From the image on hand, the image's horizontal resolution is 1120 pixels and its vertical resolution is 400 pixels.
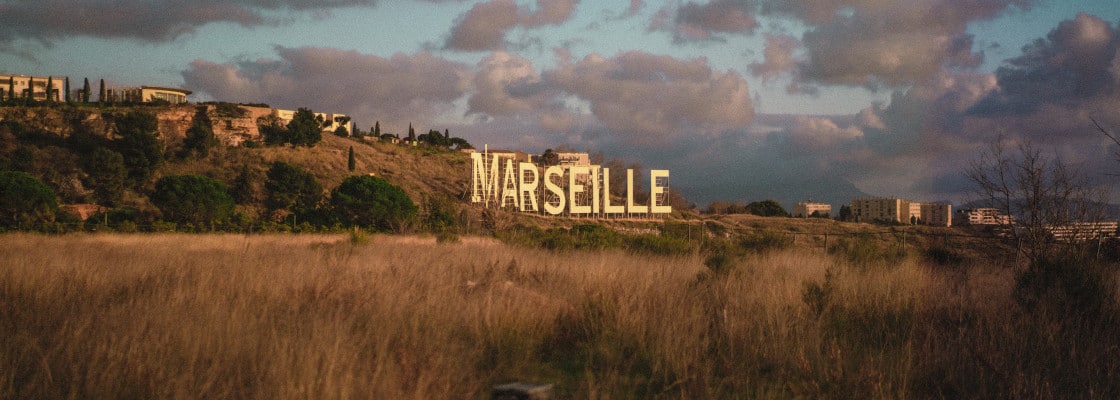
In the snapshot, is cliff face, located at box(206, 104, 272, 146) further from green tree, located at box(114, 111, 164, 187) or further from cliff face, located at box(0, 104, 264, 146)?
green tree, located at box(114, 111, 164, 187)

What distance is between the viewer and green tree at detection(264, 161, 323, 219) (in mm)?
60375

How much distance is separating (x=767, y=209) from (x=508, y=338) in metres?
89.6

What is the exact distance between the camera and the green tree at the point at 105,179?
56.3m

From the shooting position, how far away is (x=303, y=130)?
8106cm

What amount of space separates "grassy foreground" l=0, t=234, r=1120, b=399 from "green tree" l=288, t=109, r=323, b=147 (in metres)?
74.8

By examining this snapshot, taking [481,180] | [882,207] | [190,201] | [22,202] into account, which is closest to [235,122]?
[481,180]

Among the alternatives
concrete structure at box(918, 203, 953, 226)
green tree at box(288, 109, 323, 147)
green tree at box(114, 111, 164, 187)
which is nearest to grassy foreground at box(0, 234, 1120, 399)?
green tree at box(114, 111, 164, 187)

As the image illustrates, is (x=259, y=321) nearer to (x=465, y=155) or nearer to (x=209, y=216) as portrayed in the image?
(x=209, y=216)

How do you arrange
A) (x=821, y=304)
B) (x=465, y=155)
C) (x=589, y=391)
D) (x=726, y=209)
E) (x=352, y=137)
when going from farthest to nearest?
(x=465, y=155), (x=352, y=137), (x=726, y=209), (x=821, y=304), (x=589, y=391)

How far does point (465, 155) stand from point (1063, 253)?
333 ft

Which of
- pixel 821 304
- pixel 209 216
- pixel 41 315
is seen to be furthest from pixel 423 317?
pixel 209 216

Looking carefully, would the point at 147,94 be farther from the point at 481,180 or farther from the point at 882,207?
the point at 882,207

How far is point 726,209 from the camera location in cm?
9550

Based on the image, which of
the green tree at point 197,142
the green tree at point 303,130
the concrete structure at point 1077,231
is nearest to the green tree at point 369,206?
the green tree at point 197,142
